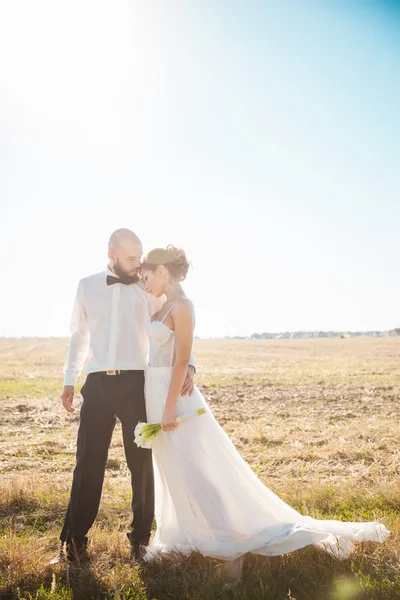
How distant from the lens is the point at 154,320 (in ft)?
15.4

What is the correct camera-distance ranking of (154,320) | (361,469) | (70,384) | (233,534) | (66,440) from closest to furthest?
(233,534) < (154,320) < (70,384) < (361,469) < (66,440)

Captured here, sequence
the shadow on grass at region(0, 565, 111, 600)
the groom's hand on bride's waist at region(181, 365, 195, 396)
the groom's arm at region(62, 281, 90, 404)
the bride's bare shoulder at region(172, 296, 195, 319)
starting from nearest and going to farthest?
the shadow on grass at region(0, 565, 111, 600), the bride's bare shoulder at region(172, 296, 195, 319), the groom's hand on bride's waist at region(181, 365, 195, 396), the groom's arm at region(62, 281, 90, 404)

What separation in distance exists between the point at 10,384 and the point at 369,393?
15614 mm

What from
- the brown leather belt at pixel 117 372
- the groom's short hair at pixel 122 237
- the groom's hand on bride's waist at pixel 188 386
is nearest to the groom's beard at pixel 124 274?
the groom's short hair at pixel 122 237

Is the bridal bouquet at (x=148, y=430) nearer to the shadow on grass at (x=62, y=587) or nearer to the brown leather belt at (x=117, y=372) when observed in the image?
the brown leather belt at (x=117, y=372)

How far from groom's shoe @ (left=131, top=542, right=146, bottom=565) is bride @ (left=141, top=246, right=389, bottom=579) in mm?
129

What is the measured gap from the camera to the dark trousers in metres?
4.76

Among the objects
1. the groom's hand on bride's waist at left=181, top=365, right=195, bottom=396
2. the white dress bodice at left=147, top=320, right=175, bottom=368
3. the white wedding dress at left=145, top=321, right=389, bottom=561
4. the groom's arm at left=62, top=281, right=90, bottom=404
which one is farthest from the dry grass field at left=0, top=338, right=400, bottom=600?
the white dress bodice at left=147, top=320, right=175, bottom=368

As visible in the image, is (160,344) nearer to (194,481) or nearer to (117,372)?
(117,372)

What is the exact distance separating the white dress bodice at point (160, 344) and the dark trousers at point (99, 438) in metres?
0.31

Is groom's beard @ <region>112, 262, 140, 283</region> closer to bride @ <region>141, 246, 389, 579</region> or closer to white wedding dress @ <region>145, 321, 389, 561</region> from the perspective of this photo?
bride @ <region>141, 246, 389, 579</region>

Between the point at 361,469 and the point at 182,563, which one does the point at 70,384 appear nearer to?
the point at 182,563

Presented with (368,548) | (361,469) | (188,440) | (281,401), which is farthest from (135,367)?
(281,401)

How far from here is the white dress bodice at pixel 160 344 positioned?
454 centimetres
